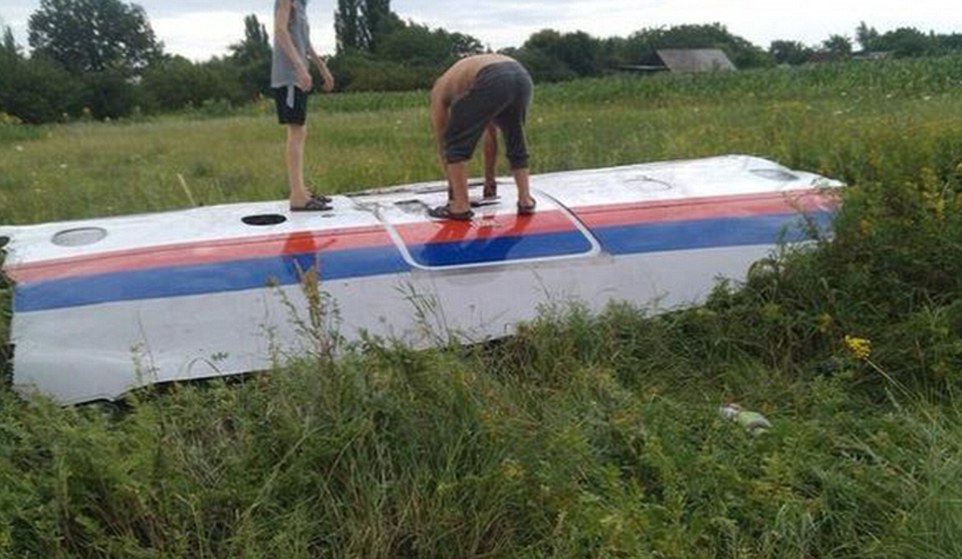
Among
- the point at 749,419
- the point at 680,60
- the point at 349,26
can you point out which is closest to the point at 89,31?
the point at 349,26

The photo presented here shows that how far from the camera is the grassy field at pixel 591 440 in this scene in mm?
2170

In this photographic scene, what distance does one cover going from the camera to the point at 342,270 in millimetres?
3467

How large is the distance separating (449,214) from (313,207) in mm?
707

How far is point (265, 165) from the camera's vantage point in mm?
9336

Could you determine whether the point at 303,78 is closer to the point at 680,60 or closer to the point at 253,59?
the point at 253,59

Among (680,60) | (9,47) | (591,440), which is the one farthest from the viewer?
(680,60)

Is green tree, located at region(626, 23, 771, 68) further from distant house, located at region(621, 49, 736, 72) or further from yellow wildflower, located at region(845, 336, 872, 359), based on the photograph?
yellow wildflower, located at region(845, 336, 872, 359)

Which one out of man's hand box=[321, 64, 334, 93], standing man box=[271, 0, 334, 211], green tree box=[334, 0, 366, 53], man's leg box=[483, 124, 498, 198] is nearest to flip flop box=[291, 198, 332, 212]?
standing man box=[271, 0, 334, 211]

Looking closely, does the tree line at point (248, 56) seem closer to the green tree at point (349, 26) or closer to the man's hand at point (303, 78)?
the green tree at point (349, 26)

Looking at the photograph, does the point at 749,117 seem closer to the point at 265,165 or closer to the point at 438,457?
the point at 265,165

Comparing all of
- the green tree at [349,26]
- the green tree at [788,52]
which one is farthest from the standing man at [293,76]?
the green tree at [788,52]

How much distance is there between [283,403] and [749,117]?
29.9 ft

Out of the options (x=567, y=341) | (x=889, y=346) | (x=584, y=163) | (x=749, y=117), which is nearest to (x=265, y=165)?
(x=584, y=163)

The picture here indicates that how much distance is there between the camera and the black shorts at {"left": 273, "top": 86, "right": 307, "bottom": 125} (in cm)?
449
